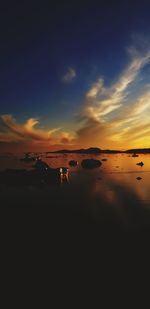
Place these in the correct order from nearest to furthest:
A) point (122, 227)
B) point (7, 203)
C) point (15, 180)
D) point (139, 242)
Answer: point (139, 242) → point (122, 227) → point (7, 203) → point (15, 180)

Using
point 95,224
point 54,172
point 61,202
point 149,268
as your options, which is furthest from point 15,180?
point 149,268

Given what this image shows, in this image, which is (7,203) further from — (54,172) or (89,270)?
(54,172)

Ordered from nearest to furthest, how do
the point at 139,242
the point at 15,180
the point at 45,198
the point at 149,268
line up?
1. the point at 149,268
2. the point at 139,242
3. the point at 45,198
4. the point at 15,180

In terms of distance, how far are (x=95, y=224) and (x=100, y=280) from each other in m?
5.80

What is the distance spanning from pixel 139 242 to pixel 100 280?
375 centimetres

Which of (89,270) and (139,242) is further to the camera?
(139,242)

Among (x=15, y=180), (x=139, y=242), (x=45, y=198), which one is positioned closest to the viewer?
(x=139, y=242)

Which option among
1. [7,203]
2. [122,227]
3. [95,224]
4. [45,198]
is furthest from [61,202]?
[122,227]

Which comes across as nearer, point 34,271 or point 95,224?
point 34,271

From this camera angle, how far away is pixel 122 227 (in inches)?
506

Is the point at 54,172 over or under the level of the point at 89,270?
over

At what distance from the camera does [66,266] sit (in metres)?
8.52

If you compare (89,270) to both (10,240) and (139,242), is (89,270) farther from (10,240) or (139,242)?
(10,240)

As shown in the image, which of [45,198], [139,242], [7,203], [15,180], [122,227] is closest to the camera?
[139,242]
